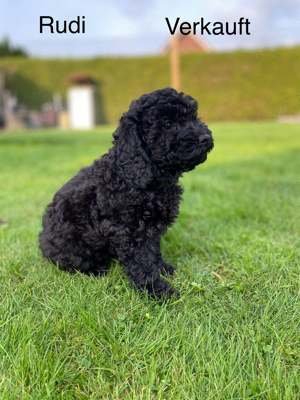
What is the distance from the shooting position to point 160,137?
2119mm

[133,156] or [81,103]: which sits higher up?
[81,103]

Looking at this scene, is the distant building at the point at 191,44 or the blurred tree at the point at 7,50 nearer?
the distant building at the point at 191,44

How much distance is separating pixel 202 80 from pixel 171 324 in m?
22.6

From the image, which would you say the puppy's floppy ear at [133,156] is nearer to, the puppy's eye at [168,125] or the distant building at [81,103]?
the puppy's eye at [168,125]

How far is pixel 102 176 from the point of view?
2346 millimetres

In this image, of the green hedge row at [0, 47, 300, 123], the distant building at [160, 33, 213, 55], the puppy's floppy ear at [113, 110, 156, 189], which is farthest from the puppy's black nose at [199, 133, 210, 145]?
the distant building at [160, 33, 213, 55]

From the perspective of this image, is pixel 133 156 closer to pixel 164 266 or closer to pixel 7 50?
pixel 164 266

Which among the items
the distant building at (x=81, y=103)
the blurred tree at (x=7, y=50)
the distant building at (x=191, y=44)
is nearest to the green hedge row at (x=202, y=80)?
the distant building at (x=81, y=103)

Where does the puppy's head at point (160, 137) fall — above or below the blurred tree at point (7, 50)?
below

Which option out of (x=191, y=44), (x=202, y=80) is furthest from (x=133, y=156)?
(x=191, y=44)

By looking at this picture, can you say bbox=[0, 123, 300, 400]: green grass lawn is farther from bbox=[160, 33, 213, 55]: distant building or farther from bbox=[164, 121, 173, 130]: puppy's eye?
bbox=[160, 33, 213, 55]: distant building

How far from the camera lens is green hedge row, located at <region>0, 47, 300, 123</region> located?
21.6 m

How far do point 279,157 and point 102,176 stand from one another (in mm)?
6673

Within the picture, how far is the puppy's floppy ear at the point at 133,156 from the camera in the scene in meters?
2.14
